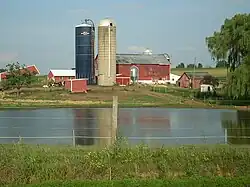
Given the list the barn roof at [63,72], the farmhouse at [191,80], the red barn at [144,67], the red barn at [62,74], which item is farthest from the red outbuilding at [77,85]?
the farmhouse at [191,80]

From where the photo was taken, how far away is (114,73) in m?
82.3

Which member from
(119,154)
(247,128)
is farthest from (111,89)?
(119,154)

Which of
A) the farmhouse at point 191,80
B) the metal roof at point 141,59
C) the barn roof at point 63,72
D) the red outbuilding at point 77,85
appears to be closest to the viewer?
the red outbuilding at point 77,85

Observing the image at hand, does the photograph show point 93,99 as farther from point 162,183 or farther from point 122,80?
point 162,183

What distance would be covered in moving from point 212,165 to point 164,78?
8545cm

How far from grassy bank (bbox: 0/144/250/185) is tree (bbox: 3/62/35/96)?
5944cm

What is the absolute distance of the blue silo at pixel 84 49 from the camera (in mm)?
84312

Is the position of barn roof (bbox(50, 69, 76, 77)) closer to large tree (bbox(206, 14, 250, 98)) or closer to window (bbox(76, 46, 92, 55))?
window (bbox(76, 46, 92, 55))

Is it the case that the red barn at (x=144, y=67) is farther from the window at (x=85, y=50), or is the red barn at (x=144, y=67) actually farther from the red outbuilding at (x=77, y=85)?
the red outbuilding at (x=77, y=85)

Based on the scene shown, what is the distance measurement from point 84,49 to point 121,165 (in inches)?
2929

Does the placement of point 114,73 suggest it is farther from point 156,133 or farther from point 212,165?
point 212,165

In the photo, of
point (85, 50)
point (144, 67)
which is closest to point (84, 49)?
point (85, 50)

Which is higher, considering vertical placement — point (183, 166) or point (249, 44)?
point (249, 44)

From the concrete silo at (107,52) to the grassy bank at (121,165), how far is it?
69.5 metres
